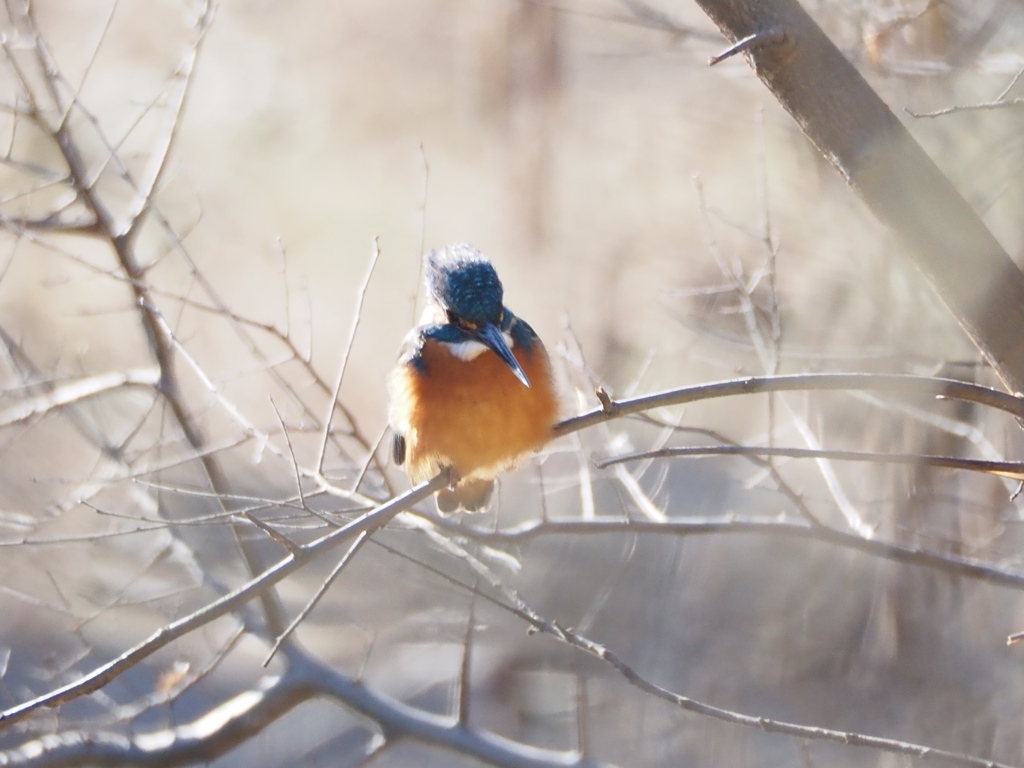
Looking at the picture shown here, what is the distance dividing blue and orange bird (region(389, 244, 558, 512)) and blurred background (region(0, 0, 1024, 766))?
15cm

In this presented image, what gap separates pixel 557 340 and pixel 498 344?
4.57 m

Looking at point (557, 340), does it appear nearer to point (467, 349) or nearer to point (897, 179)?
point (467, 349)

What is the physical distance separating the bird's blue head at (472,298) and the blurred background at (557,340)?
12 cm

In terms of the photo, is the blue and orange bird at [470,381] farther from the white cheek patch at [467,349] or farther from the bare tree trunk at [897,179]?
the bare tree trunk at [897,179]

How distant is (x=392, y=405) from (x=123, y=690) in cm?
363

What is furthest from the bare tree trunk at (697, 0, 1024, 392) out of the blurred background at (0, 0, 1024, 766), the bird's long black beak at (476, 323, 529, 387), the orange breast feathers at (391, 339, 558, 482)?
the orange breast feathers at (391, 339, 558, 482)

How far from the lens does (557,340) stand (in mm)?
7414

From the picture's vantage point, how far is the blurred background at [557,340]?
12.3 feet

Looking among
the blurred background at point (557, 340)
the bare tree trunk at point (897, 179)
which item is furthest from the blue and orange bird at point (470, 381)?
the bare tree trunk at point (897, 179)

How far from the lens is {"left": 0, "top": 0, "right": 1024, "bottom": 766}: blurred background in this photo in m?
3.74

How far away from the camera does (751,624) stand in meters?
5.81

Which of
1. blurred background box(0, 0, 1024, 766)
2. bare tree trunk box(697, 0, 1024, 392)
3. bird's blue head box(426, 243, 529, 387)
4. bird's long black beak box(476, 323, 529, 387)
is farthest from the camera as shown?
blurred background box(0, 0, 1024, 766)

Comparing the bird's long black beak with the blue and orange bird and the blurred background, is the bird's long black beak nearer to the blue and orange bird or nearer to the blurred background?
the blue and orange bird

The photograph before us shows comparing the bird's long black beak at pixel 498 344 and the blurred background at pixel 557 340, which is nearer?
the bird's long black beak at pixel 498 344
